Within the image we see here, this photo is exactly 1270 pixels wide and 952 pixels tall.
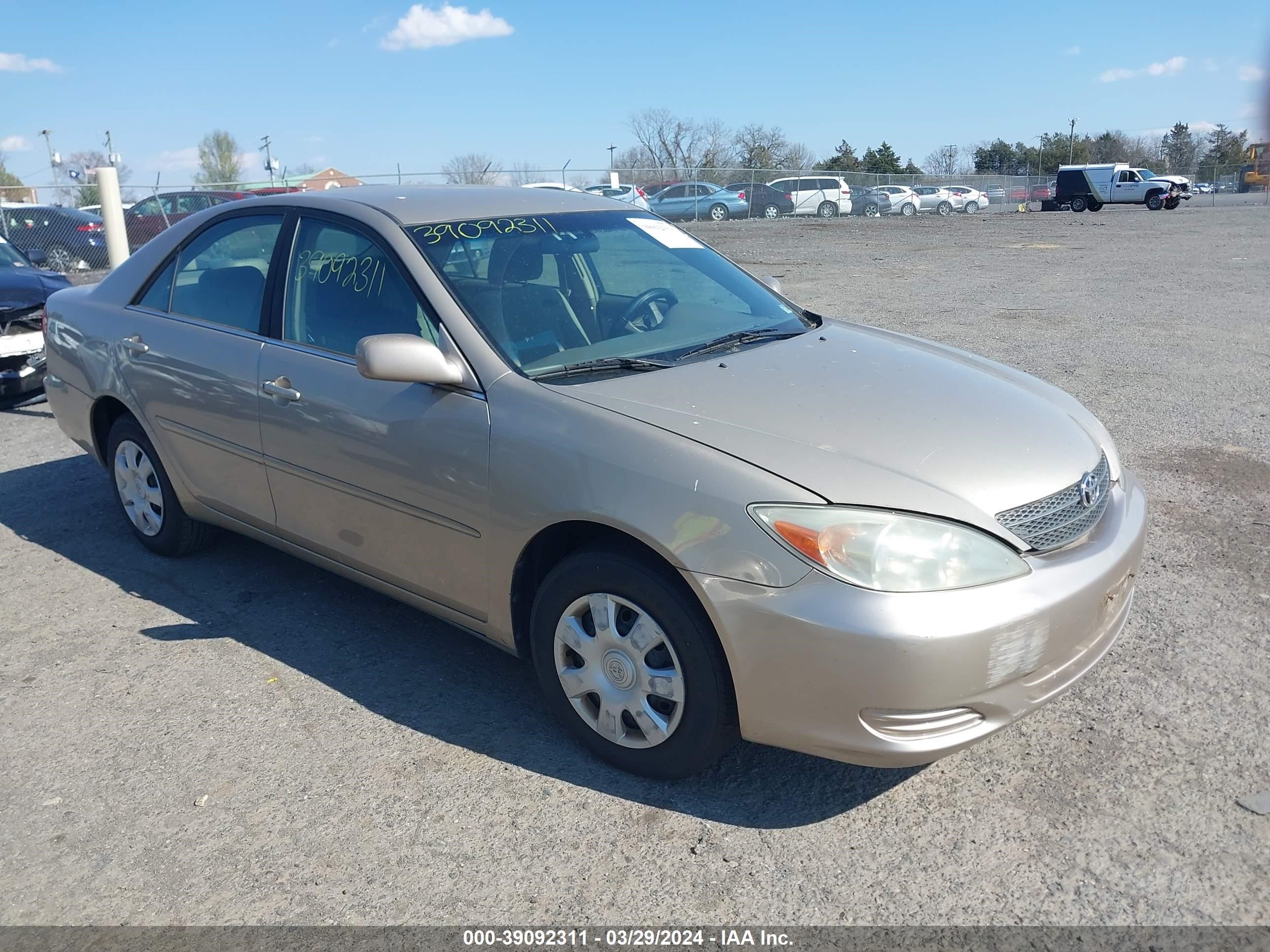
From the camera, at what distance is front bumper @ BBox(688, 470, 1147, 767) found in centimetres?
255

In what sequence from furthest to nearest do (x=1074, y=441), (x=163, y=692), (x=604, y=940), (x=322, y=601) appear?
1. (x=322, y=601)
2. (x=163, y=692)
3. (x=1074, y=441)
4. (x=604, y=940)

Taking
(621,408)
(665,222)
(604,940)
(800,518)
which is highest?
(665,222)

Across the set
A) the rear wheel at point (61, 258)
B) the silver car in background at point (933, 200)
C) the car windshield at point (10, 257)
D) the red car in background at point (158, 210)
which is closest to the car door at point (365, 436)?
the car windshield at point (10, 257)

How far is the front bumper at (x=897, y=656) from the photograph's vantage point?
255 cm

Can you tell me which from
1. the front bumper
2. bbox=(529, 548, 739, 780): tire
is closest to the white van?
bbox=(529, 548, 739, 780): tire

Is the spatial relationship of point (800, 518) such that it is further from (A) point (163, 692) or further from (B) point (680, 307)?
(A) point (163, 692)

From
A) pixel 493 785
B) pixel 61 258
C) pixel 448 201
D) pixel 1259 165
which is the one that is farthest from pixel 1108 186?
pixel 1259 165

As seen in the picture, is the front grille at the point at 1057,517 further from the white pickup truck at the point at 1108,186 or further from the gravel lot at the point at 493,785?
the white pickup truck at the point at 1108,186

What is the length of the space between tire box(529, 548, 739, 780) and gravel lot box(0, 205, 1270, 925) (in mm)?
149

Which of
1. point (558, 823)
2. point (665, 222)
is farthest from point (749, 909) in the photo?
point (665, 222)

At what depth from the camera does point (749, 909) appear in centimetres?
256

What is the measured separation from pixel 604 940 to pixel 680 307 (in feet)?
7.51

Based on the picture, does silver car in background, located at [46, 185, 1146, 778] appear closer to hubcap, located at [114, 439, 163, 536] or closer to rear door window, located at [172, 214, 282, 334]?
rear door window, located at [172, 214, 282, 334]

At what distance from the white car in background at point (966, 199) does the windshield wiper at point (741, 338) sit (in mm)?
43806
